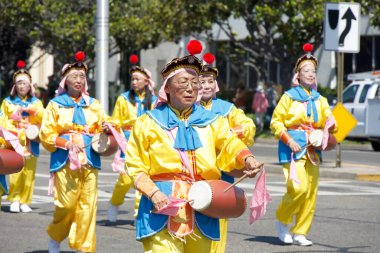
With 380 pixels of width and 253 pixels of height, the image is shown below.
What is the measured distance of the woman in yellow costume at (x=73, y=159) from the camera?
34.5ft

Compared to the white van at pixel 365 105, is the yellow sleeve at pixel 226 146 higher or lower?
higher

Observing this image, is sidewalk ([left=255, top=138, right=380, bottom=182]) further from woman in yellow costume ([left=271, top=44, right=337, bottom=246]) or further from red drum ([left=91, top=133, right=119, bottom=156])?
red drum ([left=91, top=133, right=119, bottom=156])

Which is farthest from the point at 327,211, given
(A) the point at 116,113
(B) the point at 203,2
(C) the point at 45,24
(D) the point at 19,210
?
(C) the point at 45,24

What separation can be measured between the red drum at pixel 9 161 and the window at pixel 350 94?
21.6 meters

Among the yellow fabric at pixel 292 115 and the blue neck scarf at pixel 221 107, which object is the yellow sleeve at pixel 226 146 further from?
the yellow fabric at pixel 292 115

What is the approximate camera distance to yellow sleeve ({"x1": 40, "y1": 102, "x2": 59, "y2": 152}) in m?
10.5

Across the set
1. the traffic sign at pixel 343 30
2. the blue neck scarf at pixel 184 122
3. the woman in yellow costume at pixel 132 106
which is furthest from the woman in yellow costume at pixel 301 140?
the traffic sign at pixel 343 30

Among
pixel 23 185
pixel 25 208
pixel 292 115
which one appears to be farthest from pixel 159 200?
pixel 23 185

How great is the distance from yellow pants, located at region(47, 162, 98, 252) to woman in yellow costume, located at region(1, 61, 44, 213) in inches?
167

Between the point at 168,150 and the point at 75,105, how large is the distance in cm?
377

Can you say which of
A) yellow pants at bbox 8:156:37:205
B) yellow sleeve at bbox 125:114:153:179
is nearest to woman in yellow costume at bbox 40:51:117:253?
yellow sleeve at bbox 125:114:153:179

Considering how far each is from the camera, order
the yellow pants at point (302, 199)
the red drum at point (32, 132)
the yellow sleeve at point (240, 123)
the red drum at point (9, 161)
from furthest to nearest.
Answer: the red drum at point (32, 132)
the yellow pants at point (302, 199)
the yellow sleeve at point (240, 123)
the red drum at point (9, 161)

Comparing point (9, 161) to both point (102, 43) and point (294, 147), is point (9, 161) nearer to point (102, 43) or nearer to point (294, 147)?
point (294, 147)

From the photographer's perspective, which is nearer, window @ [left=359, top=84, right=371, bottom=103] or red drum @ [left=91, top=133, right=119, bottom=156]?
red drum @ [left=91, top=133, right=119, bottom=156]
